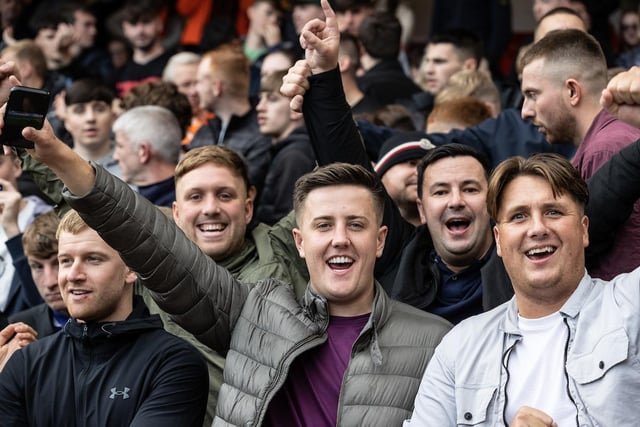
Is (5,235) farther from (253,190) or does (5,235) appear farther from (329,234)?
(329,234)

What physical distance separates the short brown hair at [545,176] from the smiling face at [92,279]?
155cm

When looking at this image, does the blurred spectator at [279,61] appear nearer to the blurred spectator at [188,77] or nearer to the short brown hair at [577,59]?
the blurred spectator at [188,77]

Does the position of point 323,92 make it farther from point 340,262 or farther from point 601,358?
point 601,358

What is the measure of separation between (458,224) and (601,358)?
64.4 inches

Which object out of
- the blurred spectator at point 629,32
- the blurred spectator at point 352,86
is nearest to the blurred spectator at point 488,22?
the blurred spectator at point 629,32

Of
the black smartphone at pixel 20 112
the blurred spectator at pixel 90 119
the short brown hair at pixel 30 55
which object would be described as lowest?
the black smartphone at pixel 20 112

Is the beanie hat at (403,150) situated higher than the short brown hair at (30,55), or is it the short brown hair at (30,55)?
the short brown hair at (30,55)

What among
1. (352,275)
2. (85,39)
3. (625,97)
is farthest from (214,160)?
(85,39)

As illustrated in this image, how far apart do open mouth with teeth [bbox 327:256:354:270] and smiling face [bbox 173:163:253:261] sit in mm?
1127

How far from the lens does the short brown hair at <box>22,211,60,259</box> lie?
21.5 feet

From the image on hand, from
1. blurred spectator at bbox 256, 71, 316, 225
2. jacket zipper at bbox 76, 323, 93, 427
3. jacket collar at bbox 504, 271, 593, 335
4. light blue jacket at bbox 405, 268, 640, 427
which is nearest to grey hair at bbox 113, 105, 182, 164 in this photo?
blurred spectator at bbox 256, 71, 316, 225

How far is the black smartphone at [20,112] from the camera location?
4.23m

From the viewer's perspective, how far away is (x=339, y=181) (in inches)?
198

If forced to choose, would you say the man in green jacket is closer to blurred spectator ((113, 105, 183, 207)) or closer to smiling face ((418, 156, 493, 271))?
smiling face ((418, 156, 493, 271))
